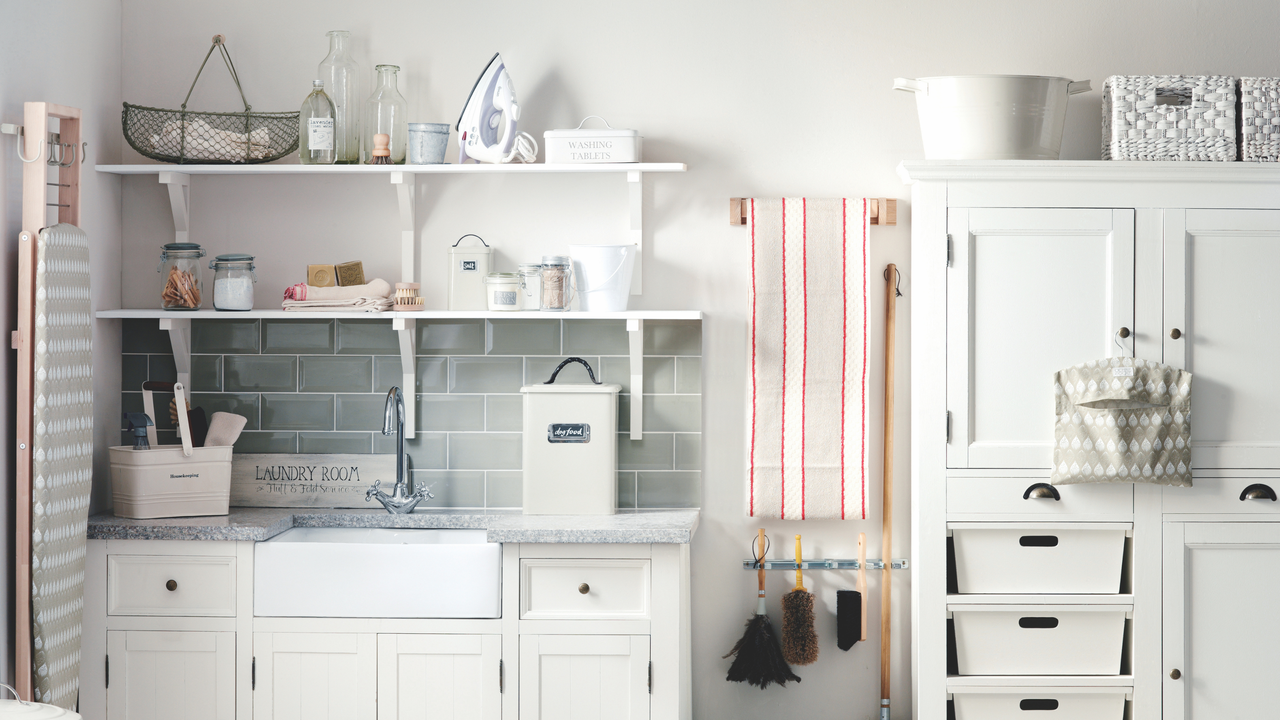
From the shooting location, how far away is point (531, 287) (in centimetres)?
279

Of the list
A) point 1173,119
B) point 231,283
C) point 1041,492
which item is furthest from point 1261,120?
point 231,283

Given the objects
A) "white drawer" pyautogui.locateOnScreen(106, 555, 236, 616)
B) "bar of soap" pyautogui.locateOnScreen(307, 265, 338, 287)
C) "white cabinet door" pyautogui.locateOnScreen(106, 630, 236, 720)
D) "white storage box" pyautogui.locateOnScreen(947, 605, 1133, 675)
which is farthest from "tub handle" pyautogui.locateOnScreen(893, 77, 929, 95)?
"white cabinet door" pyautogui.locateOnScreen(106, 630, 236, 720)

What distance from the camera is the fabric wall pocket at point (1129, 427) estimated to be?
2.46 metres

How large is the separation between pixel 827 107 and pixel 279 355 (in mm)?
1759

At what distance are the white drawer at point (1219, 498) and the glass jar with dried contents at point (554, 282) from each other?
64.5 inches

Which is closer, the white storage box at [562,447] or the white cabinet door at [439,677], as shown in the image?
the white cabinet door at [439,677]

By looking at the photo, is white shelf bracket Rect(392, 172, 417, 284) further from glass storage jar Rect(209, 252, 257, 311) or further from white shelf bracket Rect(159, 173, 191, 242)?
white shelf bracket Rect(159, 173, 191, 242)

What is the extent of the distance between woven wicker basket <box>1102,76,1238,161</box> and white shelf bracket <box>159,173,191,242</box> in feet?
8.41

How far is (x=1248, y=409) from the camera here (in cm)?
252

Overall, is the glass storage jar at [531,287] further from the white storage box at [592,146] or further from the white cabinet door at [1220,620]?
the white cabinet door at [1220,620]

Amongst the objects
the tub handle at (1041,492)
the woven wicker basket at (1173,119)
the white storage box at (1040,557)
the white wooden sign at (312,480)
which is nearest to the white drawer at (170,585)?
the white wooden sign at (312,480)

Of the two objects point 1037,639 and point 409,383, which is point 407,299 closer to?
point 409,383

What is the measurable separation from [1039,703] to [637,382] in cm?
135

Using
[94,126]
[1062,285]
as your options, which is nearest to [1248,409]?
[1062,285]
